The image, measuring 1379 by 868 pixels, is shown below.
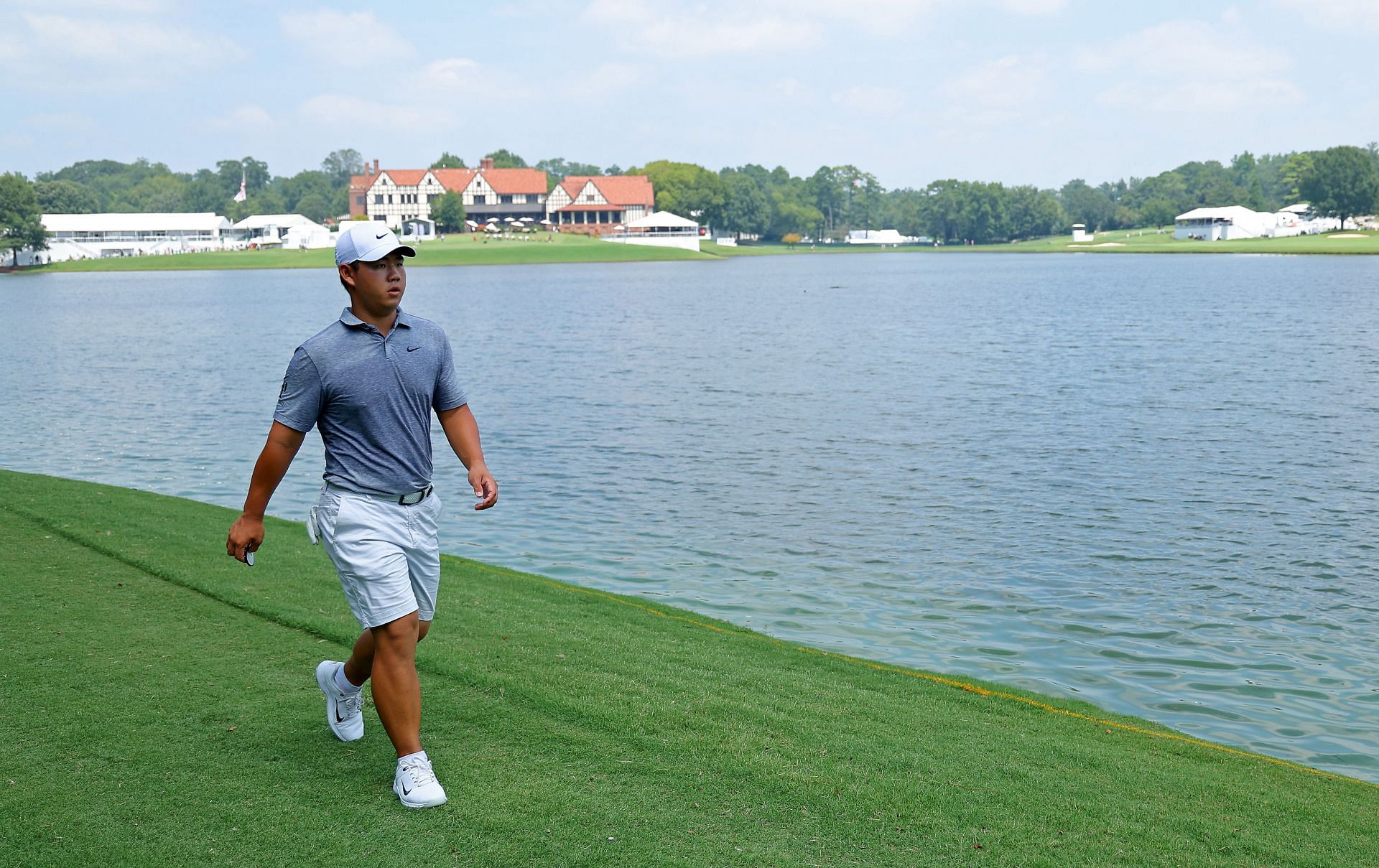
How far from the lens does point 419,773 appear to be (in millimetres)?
5516

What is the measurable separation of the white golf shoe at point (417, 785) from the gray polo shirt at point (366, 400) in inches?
50.9

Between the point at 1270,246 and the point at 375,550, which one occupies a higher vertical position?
the point at 1270,246

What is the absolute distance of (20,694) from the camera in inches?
268

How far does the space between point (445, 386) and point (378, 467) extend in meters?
0.57

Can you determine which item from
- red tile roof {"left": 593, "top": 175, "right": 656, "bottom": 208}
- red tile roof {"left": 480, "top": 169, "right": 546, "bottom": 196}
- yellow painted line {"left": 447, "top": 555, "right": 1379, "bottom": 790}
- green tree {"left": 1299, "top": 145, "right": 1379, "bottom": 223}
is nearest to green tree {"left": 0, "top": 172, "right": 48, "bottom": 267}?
red tile roof {"left": 480, "top": 169, "right": 546, "bottom": 196}

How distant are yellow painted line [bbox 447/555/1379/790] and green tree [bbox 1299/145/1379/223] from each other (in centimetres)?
19920

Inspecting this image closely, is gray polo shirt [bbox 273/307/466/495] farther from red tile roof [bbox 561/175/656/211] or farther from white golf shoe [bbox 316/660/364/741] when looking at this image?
red tile roof [bbox 561/175/656/211]

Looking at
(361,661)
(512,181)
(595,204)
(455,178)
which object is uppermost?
(455,178)

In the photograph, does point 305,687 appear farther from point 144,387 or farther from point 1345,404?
point 144,387

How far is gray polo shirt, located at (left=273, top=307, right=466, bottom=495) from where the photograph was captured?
5445 millimetres

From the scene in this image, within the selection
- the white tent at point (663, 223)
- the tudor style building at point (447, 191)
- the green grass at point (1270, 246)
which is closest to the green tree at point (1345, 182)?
the green grass at point (1270, 246)

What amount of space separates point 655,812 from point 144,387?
113ft

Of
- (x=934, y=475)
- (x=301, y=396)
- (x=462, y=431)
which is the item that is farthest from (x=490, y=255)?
(x=301, y=396)

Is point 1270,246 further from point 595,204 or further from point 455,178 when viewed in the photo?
point 455,178
